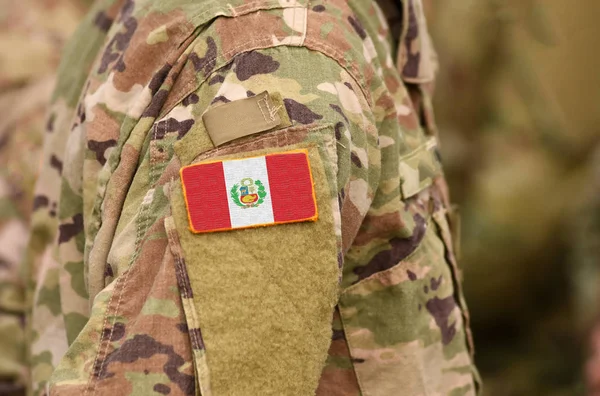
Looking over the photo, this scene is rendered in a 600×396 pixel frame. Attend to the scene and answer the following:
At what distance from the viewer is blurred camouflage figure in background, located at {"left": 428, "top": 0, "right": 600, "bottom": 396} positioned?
221cm

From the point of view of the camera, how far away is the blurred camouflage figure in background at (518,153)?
7.26ft

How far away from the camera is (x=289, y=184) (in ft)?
1.89

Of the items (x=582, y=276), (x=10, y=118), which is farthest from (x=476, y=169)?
(x=10, y=118)

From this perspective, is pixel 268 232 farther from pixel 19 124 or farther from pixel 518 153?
pixel 518 153

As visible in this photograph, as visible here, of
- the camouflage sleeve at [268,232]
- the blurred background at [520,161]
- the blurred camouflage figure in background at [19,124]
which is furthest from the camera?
the blurred background at [520,161]

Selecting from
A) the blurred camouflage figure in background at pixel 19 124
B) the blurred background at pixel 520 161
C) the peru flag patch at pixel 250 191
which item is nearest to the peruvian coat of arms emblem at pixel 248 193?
the peru flag patch at pixel 250 191

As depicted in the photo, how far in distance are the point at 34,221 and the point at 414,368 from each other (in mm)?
496

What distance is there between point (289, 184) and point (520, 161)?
188 cm

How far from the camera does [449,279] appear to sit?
0.82 m

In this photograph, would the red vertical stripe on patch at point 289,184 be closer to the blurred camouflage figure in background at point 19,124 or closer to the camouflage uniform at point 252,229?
the camouflage uniform at point 252,229

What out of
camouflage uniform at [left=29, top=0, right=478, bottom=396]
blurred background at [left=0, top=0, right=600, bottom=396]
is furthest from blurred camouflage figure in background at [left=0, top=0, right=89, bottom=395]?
blurred background at [left=0, top=0, right=600, bottom=396]

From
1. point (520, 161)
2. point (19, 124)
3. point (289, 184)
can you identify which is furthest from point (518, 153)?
point (289, 184)

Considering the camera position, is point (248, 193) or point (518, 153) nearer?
point (248, 193)

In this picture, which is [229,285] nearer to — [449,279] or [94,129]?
[94,129]
